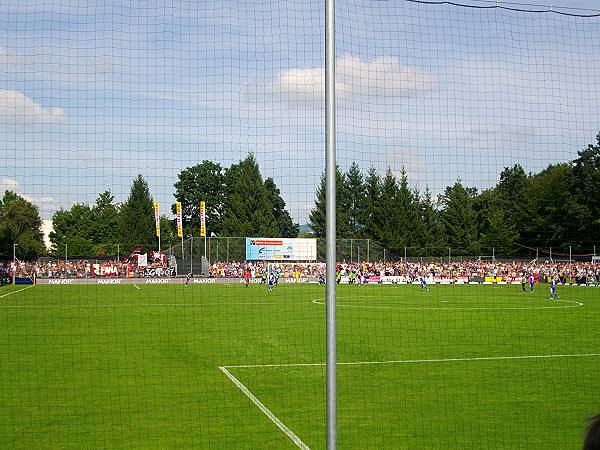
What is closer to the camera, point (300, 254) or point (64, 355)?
point (64, 355)

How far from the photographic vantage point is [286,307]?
109 feet

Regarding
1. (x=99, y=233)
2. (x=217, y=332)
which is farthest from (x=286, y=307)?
(x=99, y=233)

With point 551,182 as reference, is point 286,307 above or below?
below

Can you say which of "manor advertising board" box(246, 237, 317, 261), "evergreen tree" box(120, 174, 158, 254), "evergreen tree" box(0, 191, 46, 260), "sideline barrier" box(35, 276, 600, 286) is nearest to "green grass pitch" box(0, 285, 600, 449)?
"evergreen tree" box(0, 191, 46, 260)

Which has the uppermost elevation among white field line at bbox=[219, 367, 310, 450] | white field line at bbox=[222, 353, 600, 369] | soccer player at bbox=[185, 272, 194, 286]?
soccer player at bbox=[185, 272, 194, 286]

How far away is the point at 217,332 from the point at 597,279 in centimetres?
3666

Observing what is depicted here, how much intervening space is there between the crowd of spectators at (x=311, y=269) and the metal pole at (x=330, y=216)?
46870mm

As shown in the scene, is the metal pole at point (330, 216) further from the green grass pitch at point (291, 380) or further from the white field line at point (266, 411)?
the green grass pitch at point (291, 380)

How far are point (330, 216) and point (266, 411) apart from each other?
6495 mm

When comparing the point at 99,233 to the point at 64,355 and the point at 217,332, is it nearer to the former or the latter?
the point at 217,332

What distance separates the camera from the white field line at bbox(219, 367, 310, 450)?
915 cm

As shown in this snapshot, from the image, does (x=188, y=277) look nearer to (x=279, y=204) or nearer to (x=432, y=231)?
A: (x=432, y=231)

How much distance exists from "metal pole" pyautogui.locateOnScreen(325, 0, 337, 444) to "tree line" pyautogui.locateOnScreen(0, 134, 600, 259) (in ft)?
5.42

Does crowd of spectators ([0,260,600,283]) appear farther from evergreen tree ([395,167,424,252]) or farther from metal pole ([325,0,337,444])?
metal pole ([325,0,337,444])
